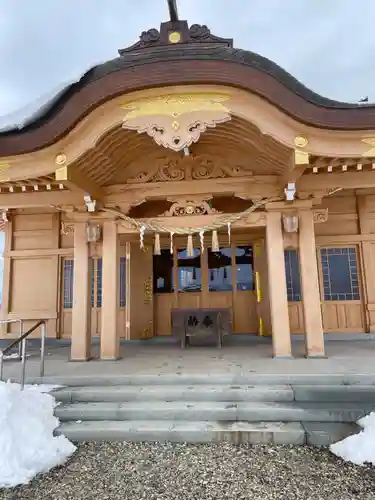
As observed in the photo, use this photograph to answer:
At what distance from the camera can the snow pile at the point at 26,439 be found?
2861mm

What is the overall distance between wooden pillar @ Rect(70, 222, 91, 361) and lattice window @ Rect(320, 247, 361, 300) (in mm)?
5275

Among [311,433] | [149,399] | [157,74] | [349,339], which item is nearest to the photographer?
[311,433]

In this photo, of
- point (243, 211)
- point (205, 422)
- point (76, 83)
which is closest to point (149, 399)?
point (205, 422)

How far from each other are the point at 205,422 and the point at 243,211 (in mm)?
3511

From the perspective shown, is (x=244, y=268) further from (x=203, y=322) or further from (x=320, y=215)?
(x=320, y=215)

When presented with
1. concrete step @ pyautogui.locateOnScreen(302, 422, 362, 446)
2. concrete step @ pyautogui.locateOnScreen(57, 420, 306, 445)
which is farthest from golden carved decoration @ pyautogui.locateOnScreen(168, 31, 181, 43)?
concrete step @ pyautogui.locateOnScreen(302, 422, 362, 446)

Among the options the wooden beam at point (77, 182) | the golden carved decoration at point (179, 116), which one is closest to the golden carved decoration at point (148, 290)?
the wooden beam at point (77, 182)

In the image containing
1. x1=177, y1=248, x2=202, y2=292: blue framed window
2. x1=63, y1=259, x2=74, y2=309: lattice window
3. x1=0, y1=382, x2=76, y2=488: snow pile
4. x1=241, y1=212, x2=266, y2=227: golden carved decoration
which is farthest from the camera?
x1=177, y1=248, x2=202, y2=292: blue framed window

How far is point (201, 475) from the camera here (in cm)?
287

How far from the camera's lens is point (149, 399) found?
4.01 m

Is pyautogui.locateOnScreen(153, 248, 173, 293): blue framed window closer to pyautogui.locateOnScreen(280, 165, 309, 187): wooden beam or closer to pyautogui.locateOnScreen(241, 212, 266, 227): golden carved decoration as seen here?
pyautogui.locateOnScreen(241, 212, 266, 227): golden carved decoration

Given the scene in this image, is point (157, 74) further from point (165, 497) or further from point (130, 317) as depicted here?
point (130, 317)

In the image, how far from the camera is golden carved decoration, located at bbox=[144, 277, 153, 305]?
852cm

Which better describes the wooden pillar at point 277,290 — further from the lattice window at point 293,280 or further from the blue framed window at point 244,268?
the blue framed window at point 244,268
